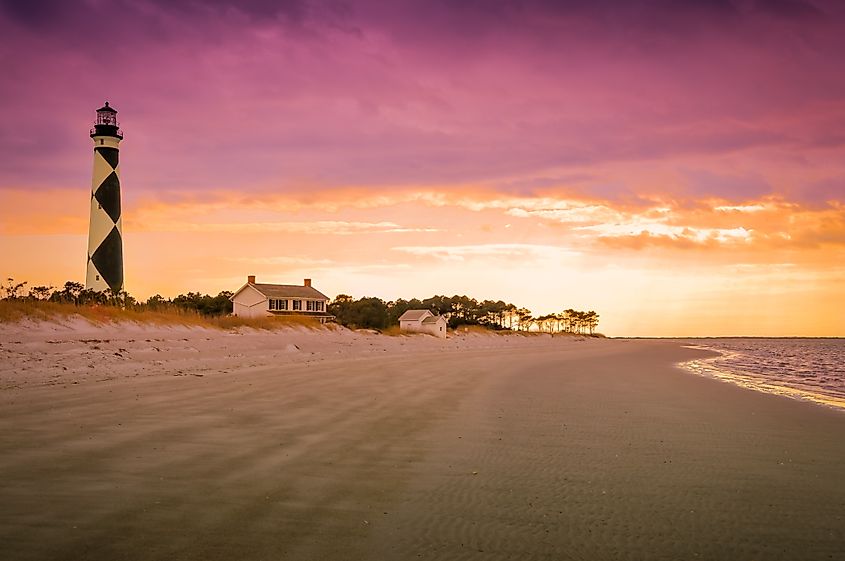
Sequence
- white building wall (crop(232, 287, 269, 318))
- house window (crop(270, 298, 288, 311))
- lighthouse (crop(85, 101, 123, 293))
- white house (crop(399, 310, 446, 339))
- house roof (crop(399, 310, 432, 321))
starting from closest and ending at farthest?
lighthouse (crop(85, 101, 123, 293)) → white building wall (crop(232, 287, 269, 318)) → house window (crop(270, 298, 288, 311)) → white house (crop(399, 310, 446, 339)) → house roof (crop(399, 310, 432, 321))

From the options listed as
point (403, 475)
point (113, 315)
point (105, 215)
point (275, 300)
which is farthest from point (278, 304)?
point (403, 475)

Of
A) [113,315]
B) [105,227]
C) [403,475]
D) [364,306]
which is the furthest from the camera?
[364,306]

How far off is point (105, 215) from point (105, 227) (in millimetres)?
839

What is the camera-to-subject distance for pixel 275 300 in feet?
240

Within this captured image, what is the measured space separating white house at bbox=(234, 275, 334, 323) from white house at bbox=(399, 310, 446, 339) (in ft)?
41.7

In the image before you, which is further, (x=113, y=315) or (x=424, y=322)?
(x=424, y=322)

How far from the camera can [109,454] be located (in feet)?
25.4

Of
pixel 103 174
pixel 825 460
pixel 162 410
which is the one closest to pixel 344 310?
pixel 103 174

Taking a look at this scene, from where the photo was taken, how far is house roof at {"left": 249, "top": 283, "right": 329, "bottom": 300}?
239 ft

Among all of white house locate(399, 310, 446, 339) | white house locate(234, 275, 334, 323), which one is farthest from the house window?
white house locate(399, 310, 446, 339)

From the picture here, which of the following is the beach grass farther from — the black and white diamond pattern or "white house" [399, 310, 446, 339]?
"white house" [399, 310, 446, 339]

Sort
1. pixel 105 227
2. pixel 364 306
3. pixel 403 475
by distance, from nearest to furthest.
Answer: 1. pixel 403 475
2. pixel 105 227
3. pixel 364 306

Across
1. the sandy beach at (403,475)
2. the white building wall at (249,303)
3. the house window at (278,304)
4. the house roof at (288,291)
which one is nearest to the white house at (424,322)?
the house roof at (288,291)

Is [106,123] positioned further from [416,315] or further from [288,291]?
[416,315]
